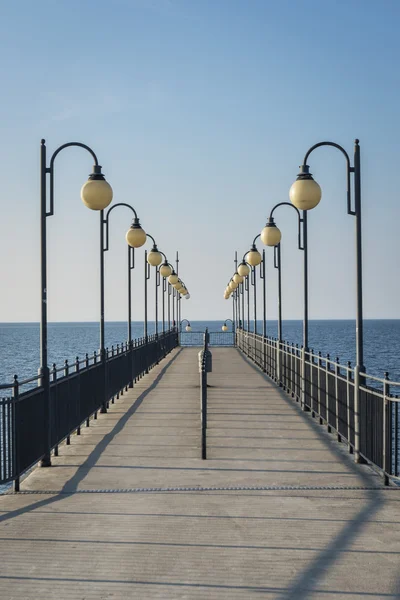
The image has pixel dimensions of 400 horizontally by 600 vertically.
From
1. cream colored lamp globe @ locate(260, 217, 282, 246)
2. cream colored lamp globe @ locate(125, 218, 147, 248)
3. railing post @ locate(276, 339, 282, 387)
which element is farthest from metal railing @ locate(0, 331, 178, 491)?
railing post @ locate(276, 339, 282, 387)

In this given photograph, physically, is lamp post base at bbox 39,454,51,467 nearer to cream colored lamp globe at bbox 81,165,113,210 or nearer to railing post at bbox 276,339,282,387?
cream colored lamp globe at bbox 81,165,113,210

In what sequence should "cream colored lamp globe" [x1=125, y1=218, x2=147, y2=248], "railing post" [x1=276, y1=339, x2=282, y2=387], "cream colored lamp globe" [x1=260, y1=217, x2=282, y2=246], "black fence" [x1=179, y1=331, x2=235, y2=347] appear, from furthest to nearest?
"black fence" [x1=179, y1=331, x2=235, y2=347], "railing post" [x1=276, y1=339, x2=282, y2=387], "cream colored lamp globe" [x1=125, y1=218, x2=147, y2=248], "cream colored lamp globe" [x1=260, y1=217, x2=282, y2=246]

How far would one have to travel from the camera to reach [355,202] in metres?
10.7

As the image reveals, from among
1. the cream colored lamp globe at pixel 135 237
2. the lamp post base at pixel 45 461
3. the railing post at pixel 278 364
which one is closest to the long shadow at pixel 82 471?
the lamp post base at pixel 45 461

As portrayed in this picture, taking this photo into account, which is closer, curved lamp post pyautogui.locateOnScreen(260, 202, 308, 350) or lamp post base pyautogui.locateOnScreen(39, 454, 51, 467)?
lamp post base pyautogui.locateOnScreen(39, 454, 51, 467)

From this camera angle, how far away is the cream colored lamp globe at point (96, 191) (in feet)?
38.8

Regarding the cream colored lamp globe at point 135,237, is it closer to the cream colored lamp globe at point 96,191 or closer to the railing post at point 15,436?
the cream colored lamp globe at point 96,191

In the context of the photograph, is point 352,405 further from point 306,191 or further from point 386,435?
point 306,191

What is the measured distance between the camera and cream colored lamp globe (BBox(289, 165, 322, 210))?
11.7 metres

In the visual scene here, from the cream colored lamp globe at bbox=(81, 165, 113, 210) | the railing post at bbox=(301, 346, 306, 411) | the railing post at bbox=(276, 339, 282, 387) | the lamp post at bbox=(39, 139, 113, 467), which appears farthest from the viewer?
the railing post at bbox=(276, 339, 282, 387)

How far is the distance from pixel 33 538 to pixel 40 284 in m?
4.67

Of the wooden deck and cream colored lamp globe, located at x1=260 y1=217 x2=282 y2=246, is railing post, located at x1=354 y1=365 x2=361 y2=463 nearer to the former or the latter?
the wooden deck

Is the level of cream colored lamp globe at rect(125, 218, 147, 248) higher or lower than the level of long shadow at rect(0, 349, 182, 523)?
higher

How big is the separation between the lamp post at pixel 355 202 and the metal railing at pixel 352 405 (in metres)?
0.04
